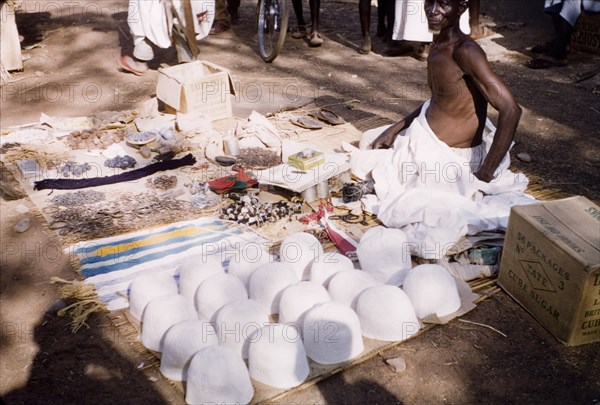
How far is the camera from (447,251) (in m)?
3.50

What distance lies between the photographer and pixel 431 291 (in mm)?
3035

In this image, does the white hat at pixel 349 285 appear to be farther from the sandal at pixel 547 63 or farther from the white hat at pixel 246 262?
the sandal at pixel 547 63

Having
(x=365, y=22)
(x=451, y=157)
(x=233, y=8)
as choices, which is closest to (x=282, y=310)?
(x=451, y=157)

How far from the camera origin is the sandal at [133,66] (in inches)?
268

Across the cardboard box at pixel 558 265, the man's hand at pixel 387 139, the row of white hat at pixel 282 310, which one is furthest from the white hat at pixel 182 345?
the man's hand at pixel 387 139

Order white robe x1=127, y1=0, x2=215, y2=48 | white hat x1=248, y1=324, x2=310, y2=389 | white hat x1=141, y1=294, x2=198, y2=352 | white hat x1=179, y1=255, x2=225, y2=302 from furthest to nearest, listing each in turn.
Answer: white robe x1=127, y1=0, x2=215, y2=48, white hat x1=179, y1=255, x2=225, y2=302, white hat x1=141, y1=294, x2=198, y2=352, white hat x1=248, y1=324, x2=310, y2=389

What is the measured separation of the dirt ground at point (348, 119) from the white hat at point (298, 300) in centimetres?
36

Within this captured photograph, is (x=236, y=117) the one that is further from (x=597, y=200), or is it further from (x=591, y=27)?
(x=591, y=27)

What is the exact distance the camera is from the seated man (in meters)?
3.64

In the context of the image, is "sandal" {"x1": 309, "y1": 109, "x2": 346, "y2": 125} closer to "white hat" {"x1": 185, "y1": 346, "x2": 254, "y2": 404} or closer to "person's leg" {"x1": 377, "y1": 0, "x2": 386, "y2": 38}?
"person's leg" {"x1": 377, "y1": 0, "x2": 386, "y2": 38}

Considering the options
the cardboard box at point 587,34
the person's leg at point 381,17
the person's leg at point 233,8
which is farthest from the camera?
the person's leg at point 233,8

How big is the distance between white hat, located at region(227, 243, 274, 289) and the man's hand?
1584 mm

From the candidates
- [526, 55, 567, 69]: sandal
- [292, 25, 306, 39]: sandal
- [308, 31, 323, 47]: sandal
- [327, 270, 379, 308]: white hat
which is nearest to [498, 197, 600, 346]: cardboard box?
[327, 270, 379, 308]: white hat

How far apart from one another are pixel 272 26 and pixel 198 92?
224 cm
